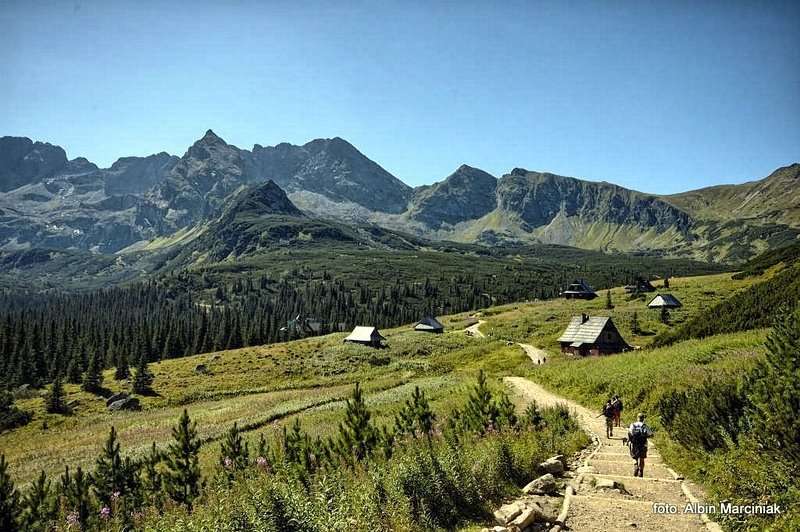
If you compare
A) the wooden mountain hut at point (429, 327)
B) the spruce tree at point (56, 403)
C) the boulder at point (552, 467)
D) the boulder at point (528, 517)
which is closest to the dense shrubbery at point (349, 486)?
the boulder at point (552, 467)

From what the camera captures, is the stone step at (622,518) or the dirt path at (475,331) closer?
the stone step at (622,518)

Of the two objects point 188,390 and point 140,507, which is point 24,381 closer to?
point 188,390

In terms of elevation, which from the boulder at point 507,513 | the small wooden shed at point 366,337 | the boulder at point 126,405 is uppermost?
the boulder at point 507,513

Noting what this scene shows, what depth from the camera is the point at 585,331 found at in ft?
248

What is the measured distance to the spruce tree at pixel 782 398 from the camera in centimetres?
1155

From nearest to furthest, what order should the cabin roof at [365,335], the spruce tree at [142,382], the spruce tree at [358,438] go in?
the spruce tree at [358,438]
the spruce tree at [142,382]
the cabin roof at [365,335]

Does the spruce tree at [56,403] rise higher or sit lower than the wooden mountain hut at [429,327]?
lower

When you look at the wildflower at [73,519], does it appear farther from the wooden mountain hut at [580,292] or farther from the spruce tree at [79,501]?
the wooden mountain hut at [580,292]

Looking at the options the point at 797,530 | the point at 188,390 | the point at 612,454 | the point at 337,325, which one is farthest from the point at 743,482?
the point at 337,325

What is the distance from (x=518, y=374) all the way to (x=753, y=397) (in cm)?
4153

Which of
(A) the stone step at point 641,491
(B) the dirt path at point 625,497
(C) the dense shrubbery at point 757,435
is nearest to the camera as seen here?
(C) the dense shrubbery at point 757,435

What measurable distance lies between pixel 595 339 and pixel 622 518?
65.0 meters

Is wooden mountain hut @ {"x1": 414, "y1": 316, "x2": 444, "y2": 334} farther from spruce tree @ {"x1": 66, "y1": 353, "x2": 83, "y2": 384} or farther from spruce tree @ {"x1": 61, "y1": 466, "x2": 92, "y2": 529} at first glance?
spruce tree @ {"x1": 61, "y1": 466, "x2": 92, "y2": 529}

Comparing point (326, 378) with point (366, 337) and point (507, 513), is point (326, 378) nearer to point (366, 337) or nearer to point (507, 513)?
point (366, 337)
